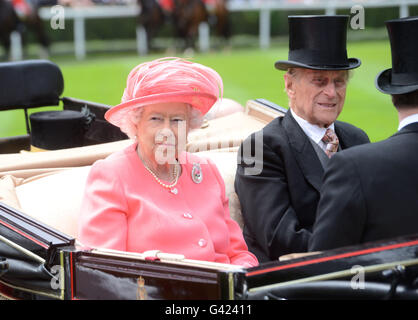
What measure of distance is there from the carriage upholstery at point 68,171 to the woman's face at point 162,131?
60cm

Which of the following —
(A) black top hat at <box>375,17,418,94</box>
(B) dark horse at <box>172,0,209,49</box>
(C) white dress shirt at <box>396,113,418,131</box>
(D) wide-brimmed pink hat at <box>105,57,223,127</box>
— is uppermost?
(A) black top hat at <box>375,17,418,94</box>

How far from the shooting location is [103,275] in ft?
8.62

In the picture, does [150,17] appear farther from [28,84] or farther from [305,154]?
[305,154]

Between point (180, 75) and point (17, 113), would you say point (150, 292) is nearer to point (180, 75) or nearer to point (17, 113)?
point (180, 75)

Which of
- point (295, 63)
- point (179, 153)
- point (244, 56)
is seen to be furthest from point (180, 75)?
point (244, 56)

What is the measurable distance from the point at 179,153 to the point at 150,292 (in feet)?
2.27

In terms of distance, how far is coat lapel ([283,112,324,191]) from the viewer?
322cm

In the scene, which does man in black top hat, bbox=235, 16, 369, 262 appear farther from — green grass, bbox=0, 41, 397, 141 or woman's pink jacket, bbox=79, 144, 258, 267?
green grass, bbox=0, 41, 397, 141

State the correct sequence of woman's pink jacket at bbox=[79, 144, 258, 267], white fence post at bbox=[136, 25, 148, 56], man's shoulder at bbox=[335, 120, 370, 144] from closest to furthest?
woman's pink jacket at bbox=[79, 144, 258, 267]
man's shoulder at bbox=[335, 120, 370, 144]
white fence post at bbox=[136, 25, 148, 56]

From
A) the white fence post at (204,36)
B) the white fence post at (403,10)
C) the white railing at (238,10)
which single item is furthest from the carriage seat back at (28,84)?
the white fence post at (403,10)

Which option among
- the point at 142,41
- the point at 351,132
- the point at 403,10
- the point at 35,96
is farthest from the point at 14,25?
the point at 351,132

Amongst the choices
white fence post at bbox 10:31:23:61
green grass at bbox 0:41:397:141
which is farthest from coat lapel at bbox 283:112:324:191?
white fence post at bbox 10:31:23:61

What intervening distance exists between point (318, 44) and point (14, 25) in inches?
525

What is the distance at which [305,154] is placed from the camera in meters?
3.28
